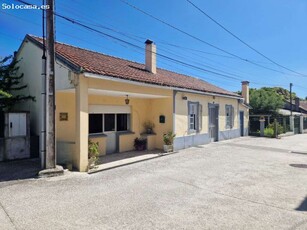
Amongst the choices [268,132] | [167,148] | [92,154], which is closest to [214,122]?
[167,148]

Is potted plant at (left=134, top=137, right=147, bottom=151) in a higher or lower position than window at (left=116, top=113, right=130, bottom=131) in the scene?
lower

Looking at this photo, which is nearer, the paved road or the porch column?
the paved road

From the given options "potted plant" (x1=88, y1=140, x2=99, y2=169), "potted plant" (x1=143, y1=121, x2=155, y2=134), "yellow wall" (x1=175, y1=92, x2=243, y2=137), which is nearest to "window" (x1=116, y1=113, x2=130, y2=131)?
"potted plant" (x1=143, y1=121, x2=155, y2=134)

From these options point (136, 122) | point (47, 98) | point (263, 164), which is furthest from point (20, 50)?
point (263, 164)

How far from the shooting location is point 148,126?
13.5 meters

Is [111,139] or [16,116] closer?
[16,116]

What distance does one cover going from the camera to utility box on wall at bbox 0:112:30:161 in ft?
32.0

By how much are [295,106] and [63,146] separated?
1730 inches

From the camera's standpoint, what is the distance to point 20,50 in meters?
11.6

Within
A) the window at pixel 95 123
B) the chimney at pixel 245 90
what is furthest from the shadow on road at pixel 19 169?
the chimney at pixel 245 90

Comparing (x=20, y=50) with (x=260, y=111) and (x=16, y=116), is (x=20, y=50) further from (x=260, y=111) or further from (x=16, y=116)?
(x=260, y=111)

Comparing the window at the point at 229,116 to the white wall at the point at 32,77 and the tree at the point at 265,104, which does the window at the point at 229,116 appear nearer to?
the tree at the point at 265,104

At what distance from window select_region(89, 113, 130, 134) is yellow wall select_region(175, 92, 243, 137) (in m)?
2.71

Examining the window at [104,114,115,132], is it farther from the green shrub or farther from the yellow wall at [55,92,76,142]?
the green shrub
